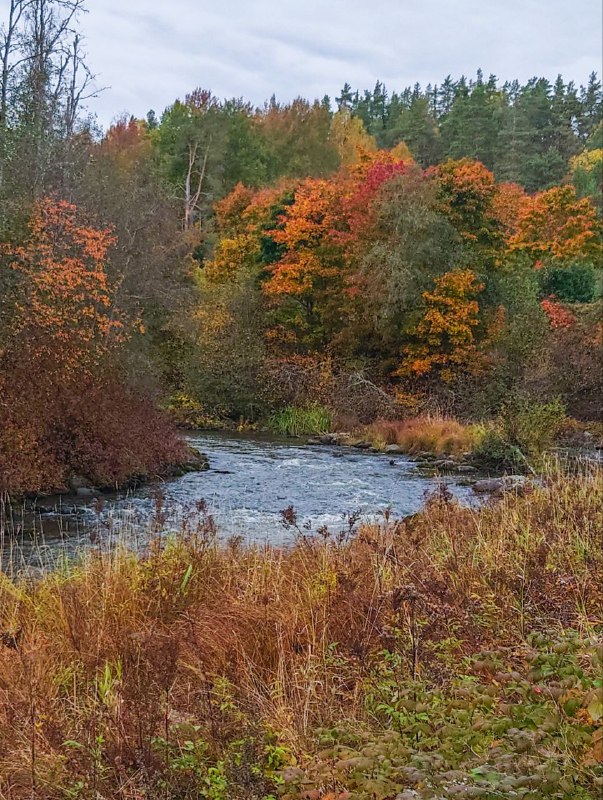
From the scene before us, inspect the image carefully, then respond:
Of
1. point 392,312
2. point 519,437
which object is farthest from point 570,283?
point 519,437

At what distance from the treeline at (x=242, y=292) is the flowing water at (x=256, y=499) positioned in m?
1.31

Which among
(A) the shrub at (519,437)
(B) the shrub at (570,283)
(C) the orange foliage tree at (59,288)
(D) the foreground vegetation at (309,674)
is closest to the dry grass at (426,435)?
(A) the shrub at (519,437)

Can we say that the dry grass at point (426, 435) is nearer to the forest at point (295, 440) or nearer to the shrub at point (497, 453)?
the forest at point (295, 440)

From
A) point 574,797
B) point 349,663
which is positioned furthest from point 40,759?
point 574,797

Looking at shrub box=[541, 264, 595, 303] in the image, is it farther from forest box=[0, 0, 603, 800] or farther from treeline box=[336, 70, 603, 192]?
treeline box=[336, 70, 603, 192]

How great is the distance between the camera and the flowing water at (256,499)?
28.0 feet

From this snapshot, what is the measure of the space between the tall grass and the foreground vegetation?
15.7 metres

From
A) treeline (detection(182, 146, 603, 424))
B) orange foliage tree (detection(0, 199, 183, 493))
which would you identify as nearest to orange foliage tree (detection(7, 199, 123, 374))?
orange foliage tree (detection(0, 199, 183, 493))

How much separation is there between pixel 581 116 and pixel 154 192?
40653 millimetres

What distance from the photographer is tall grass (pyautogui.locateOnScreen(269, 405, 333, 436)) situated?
2181cm

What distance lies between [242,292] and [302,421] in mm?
6200

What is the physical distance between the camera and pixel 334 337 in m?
25.1

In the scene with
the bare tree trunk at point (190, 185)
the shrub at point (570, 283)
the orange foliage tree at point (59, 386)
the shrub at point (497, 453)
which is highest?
the bare tree trunk at point (190, 185)

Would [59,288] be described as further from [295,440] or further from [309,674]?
[309,674]
